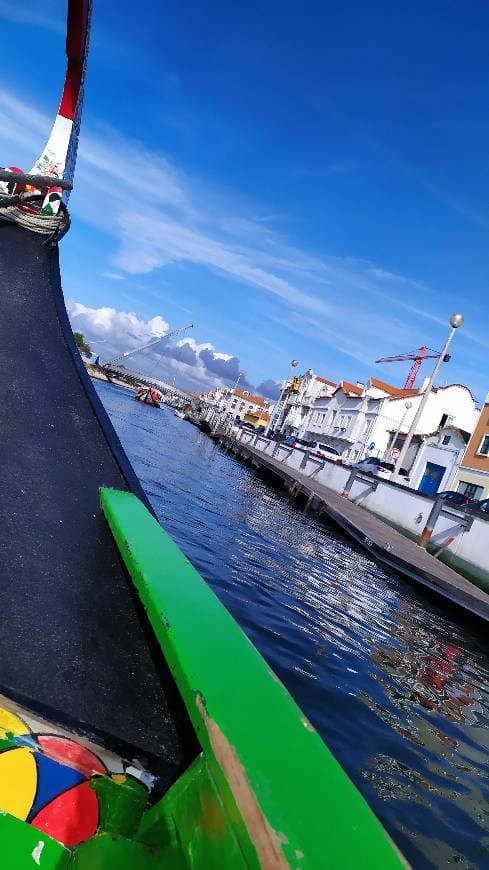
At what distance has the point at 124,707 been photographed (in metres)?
2.20

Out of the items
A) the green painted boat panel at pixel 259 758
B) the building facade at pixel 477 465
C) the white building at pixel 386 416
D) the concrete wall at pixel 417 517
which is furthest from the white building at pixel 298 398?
the green painted boat panel at pixel 259 758

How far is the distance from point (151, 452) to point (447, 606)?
44.5 feet

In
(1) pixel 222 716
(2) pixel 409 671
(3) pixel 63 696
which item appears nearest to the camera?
(1) pixel 222 716

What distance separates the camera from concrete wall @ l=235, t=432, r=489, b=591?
503 inches

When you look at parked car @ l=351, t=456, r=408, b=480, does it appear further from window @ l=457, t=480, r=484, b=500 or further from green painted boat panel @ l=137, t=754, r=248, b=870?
green painted boat panel @ l=137, t=754, r=248, b=870

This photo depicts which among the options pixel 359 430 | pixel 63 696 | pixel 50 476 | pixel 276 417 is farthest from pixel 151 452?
pixel 276 417

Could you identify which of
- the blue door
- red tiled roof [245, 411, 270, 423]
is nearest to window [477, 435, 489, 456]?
the blue door

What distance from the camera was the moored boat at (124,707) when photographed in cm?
127

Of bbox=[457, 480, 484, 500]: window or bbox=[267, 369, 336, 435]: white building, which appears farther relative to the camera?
bbox=[267, 369, 336, 435]: white building

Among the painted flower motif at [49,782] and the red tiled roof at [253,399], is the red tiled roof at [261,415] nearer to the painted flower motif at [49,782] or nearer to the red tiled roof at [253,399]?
the red tiled roof at [253,399]

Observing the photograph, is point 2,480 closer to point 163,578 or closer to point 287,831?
point 163,578

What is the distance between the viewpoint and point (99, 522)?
3.43 metres

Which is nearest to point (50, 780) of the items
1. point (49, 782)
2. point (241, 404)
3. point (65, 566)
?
point (49, 782)

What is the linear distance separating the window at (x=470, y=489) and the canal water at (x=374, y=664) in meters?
19.4
